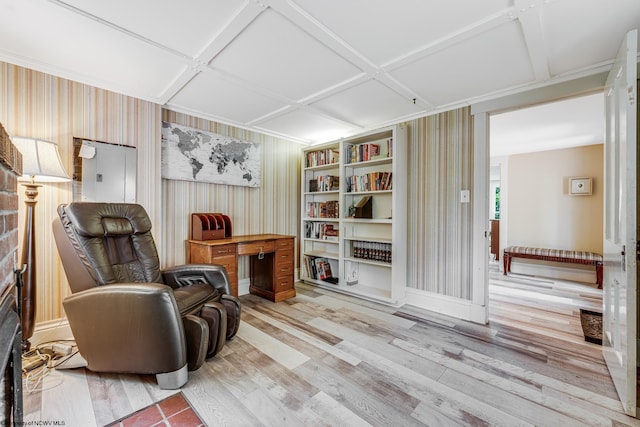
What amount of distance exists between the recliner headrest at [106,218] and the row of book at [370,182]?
2.35 meters

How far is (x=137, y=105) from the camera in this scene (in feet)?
8.83

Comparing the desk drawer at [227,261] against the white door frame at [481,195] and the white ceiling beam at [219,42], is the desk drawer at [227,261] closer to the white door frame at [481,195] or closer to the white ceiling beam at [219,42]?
the white ceiling beam at [219,42]

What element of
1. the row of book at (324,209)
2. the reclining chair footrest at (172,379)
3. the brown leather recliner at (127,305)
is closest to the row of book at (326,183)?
the row of book at (324,209)

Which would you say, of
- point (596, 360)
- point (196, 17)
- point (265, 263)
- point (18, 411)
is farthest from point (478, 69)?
point (18, 411)

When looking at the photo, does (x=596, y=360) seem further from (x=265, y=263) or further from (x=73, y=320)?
(x=73, y=320)

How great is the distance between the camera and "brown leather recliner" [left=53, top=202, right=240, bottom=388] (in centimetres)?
161

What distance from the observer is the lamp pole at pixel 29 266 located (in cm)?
197

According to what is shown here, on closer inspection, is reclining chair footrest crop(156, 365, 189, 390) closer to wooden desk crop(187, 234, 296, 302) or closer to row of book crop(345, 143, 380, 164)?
wooden desk crop(187, 234, 296, 302)

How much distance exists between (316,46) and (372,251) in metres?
2.36

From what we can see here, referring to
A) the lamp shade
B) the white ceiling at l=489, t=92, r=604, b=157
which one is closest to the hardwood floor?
the lamp shade

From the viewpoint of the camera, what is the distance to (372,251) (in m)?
3.46

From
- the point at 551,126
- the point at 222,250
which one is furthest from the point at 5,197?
the point at 551,126

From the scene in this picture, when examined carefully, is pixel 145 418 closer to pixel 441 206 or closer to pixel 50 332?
pixel 50 332

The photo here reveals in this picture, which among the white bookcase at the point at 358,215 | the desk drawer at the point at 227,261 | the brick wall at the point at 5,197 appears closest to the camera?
the brick wall at the point at 5,197
